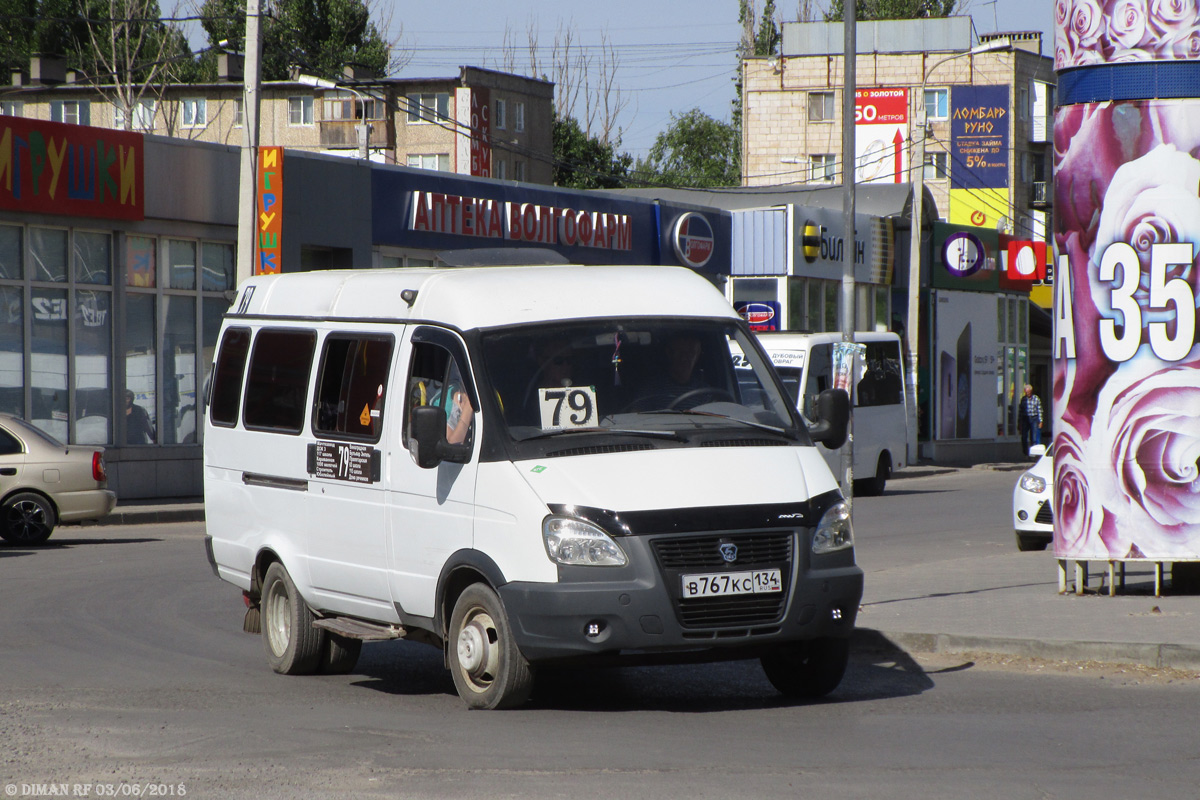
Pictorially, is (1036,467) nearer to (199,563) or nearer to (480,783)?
(199,563)

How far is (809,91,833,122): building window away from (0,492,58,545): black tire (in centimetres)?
7107

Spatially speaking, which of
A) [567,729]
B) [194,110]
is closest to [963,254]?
[567,729]

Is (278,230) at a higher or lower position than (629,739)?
higher

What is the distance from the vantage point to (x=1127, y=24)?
11.9 meters

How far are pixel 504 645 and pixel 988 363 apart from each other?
140 ft

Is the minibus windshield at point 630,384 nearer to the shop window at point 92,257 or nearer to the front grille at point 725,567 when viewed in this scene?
the front grille at point 725,567

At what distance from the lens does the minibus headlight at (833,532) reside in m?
7.86

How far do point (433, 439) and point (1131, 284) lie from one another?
611 cm

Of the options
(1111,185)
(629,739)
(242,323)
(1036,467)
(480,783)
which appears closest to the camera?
(480,783)

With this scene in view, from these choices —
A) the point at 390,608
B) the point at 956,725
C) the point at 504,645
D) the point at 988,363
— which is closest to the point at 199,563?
the point at 390,608

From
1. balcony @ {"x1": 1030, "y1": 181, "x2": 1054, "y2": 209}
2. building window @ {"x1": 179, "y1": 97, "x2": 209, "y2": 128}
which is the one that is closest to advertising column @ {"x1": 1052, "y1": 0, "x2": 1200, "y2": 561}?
building window @ {"x1": 179, "y1": 97, "x2": 209, "y2": 128}

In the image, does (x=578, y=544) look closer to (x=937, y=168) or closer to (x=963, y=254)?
(x=963, y=254)

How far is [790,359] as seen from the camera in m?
25.8

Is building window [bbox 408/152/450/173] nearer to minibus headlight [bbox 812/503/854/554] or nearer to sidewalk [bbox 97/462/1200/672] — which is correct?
sidewalk [bbox 97/462/1200/672]
